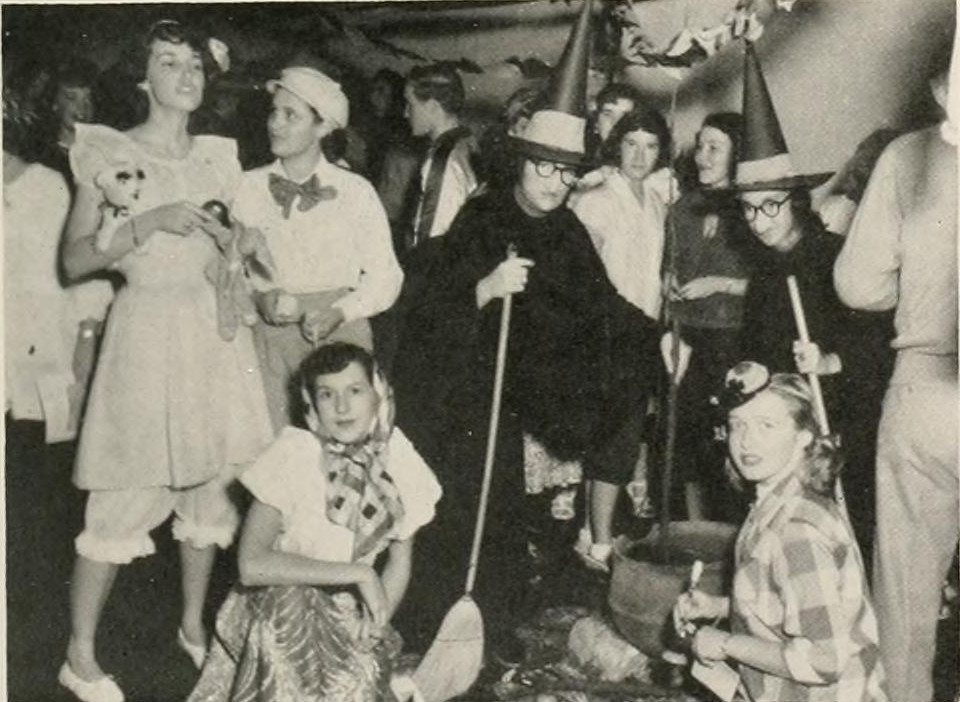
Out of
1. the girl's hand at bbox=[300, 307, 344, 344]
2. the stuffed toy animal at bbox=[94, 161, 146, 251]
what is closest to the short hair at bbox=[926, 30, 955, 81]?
the girl's hand at bbox=[300, 307, 344, 344]

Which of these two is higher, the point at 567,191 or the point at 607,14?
the point at 607,14

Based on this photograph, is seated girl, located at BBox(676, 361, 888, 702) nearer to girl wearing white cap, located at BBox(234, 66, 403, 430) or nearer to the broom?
the broom

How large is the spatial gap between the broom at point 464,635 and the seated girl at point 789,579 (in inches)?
10.9

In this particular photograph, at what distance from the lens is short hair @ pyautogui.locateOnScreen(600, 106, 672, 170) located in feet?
7.04

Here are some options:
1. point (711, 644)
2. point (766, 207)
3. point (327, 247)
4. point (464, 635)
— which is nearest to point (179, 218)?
point (327, 247)

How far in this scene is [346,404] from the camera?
210 centimetres

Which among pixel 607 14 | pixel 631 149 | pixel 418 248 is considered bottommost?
pixel 418 248

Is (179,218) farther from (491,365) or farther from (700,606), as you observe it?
A: (700,606)

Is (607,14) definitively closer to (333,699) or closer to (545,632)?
(545,632)

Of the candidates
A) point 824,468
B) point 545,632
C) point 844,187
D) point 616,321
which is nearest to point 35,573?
point 545,632

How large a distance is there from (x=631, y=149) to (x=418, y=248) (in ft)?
1.03

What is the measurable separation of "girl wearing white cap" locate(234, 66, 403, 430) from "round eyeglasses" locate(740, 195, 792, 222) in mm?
467

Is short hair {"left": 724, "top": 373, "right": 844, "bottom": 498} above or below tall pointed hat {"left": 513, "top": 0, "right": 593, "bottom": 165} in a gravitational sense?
below

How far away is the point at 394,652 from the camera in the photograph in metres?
2.13
